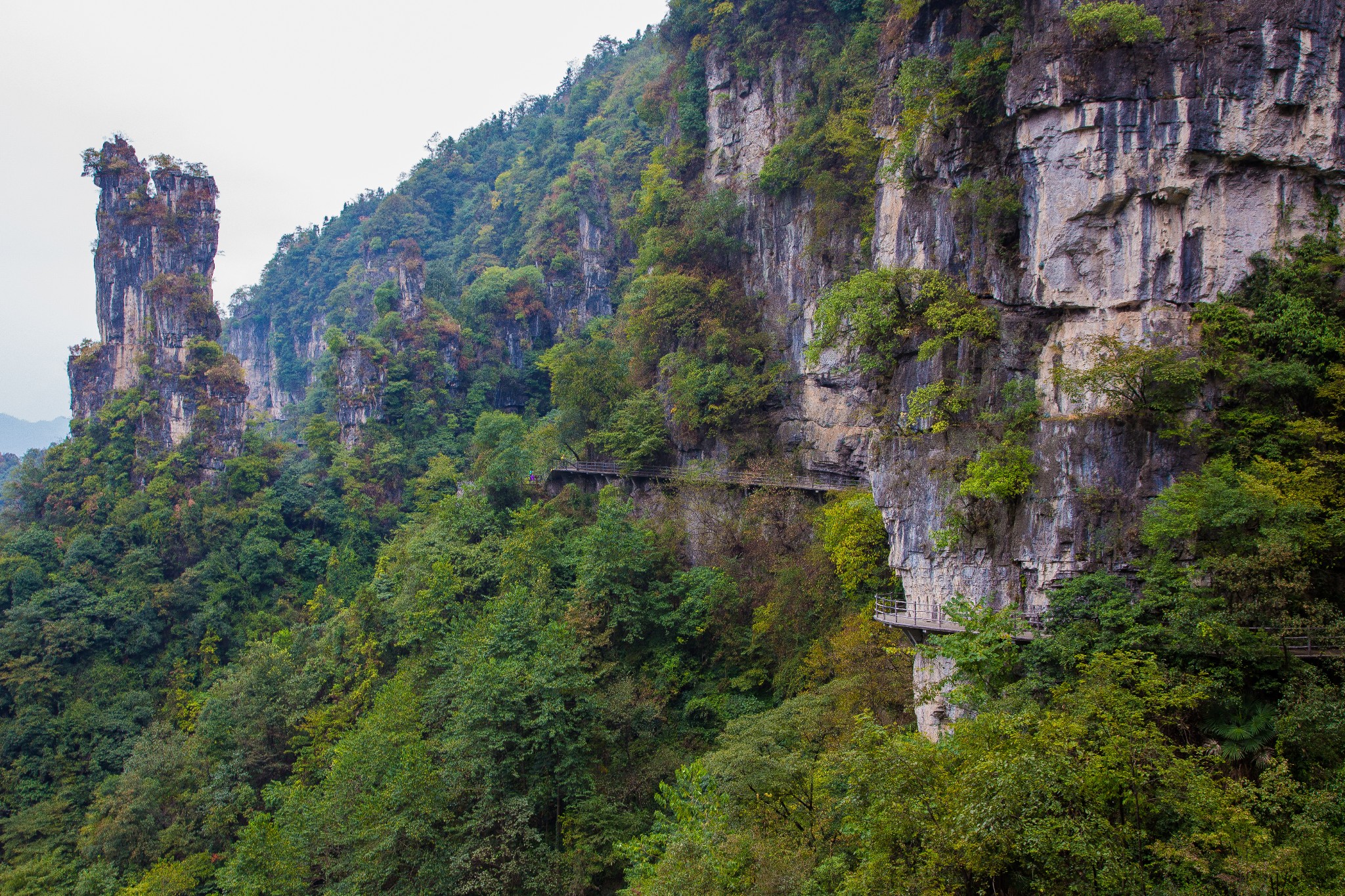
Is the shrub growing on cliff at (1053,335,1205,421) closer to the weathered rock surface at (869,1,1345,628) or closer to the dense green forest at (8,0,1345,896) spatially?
the dense green forest at (8,0,1345,896)

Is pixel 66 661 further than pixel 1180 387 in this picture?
Yes

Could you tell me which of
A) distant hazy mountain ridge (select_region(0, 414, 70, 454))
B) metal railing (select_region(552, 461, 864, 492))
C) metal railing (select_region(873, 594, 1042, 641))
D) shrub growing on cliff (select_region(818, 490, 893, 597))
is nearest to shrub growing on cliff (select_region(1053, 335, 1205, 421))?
metal railing (select_region(873, 594, 1042, 641))

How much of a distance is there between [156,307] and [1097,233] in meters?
47.3

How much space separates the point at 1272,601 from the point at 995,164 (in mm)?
10684

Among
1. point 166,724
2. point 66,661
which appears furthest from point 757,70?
point 66,661

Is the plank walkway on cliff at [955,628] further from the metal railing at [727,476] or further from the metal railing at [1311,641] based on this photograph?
the metal railing at [727,476]

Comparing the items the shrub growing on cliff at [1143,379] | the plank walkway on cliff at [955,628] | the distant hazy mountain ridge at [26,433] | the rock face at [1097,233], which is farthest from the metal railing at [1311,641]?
the distant hazy mountain ridge at [26,433]

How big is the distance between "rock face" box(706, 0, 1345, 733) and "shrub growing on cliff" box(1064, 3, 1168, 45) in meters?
0.18

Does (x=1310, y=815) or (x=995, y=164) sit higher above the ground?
(x=995, y=164)

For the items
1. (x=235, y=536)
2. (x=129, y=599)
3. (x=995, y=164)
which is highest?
(x=995, y=164)

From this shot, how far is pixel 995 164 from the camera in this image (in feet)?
55.5

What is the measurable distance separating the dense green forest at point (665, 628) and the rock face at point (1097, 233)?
2.26 feet

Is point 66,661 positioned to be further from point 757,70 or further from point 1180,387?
point 1180,387

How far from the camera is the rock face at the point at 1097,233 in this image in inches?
527
